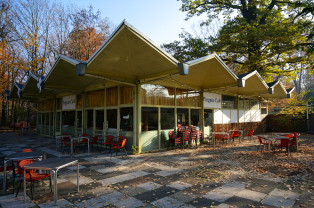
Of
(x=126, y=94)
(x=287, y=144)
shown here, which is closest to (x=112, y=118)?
(x=126, y=94)

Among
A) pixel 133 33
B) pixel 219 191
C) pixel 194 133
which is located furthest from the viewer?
pixel 194 133

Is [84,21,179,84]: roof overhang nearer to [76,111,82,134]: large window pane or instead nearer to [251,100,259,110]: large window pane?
[76,111,82,134]: large window pane

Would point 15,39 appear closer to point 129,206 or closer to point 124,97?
point 124,97

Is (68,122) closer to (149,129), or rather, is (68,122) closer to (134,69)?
(149,129)

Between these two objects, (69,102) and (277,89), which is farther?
(277,89)

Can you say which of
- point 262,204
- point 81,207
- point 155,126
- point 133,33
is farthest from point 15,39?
point 262,204

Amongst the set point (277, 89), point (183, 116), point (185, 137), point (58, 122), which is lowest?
point (185, 137)

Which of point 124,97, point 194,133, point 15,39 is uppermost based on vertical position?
point 15,39

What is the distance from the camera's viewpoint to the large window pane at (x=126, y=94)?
9.04 metres

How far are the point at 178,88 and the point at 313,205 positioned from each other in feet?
24.9

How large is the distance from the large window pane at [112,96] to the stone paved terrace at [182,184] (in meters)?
3.20

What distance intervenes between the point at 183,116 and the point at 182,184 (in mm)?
6126

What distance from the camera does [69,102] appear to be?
1360 centimetres

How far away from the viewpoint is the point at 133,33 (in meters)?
5.04
